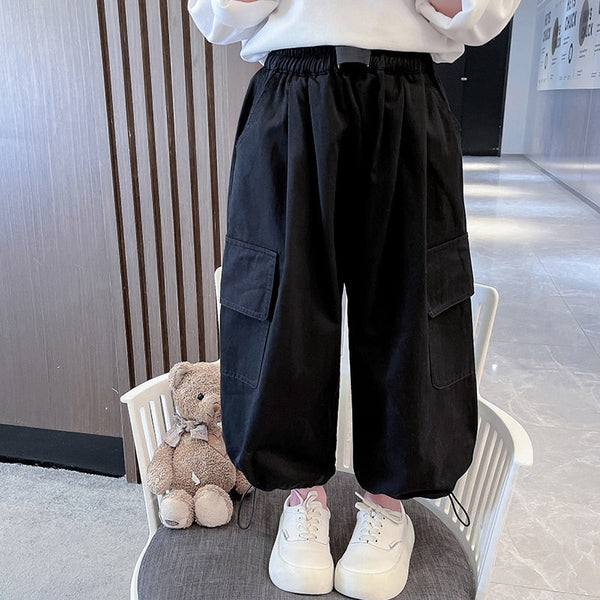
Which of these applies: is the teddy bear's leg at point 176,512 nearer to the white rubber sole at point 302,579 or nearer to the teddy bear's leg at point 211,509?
the teddy bear's leg at point 211,509

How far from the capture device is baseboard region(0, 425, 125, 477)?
1.76m

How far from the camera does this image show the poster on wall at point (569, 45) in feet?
18.1

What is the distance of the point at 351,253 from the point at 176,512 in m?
0.48

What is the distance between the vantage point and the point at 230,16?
72 cm

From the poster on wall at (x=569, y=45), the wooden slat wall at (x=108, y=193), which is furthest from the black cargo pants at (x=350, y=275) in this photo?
the poster on wall at (x=569, y=45)

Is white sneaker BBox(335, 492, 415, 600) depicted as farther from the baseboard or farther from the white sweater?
the baseboard

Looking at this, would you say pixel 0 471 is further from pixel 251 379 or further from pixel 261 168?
pixel 261 168

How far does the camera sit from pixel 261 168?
0.75 metres

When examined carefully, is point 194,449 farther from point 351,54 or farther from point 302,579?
point 351,54

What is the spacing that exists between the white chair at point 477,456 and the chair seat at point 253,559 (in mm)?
25

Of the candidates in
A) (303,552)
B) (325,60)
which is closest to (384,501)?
(303,552)

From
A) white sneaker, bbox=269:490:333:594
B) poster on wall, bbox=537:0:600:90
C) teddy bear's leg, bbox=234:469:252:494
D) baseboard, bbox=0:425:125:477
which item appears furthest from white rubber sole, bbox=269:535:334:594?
poster on wall, bbox=537:0:600:90

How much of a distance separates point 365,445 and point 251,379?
17 cm

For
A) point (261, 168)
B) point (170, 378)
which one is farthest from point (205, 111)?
point (261, 168)
